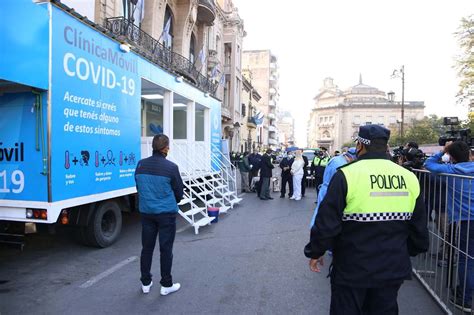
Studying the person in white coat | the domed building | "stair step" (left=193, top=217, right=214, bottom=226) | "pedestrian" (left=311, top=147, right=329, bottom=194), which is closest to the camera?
"stair step" (left=193, top=217, right=214, bottom=226)

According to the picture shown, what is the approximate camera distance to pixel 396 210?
2371mm

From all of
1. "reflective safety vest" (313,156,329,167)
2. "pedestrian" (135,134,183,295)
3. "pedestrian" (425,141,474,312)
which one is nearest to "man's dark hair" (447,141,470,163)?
"pedestrian" (425,141,474,312)

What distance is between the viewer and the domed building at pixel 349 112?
105m

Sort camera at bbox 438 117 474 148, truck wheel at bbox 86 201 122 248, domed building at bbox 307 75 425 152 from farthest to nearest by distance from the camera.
Result: domed building at bbox 307 75 425 152 → truck wheel at bbox 86 201 122 248 → camera at bbox 438 117 474 148

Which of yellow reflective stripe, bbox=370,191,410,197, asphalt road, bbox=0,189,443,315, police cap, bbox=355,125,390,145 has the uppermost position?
police cap, bbox=355,125,390,145

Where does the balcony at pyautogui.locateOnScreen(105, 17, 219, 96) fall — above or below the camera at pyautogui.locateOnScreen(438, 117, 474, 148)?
above

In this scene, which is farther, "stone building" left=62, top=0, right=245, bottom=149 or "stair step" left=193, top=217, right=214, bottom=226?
"stone building" left=62, top=0, right=245, bottom=149

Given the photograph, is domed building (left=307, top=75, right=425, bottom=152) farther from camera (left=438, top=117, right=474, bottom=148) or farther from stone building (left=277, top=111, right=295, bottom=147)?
camera (left=438, top=117, right=474, bottom=148)

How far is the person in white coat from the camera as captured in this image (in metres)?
12.1

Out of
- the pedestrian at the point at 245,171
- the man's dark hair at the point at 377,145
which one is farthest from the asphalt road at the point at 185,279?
the pedestrian at the point at 245,171

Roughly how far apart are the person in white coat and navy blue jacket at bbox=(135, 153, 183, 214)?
8433 millimetres

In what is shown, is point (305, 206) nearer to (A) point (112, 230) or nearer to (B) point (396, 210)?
(A) point (112, 230)

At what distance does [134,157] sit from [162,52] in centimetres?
1102

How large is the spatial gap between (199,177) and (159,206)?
5466 millimetres
